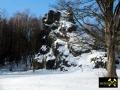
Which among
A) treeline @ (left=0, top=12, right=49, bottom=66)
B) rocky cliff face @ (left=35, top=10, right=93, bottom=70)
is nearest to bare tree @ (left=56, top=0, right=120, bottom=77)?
rocky cliff face @ (left=35, top=10, right=93, bottom=70)

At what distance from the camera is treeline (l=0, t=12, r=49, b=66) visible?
52.5 m

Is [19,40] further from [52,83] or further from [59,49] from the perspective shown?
[52,83]

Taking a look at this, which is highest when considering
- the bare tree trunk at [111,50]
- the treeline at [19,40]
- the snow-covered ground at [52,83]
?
the treeline at [19,40]

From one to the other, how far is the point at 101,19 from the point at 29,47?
34818 millimetres

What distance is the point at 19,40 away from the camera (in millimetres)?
53344

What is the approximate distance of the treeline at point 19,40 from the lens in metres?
52.5

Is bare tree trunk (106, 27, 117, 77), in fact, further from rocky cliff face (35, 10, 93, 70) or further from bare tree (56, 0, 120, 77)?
rocky cliff face (35, 10, 93, 70)
